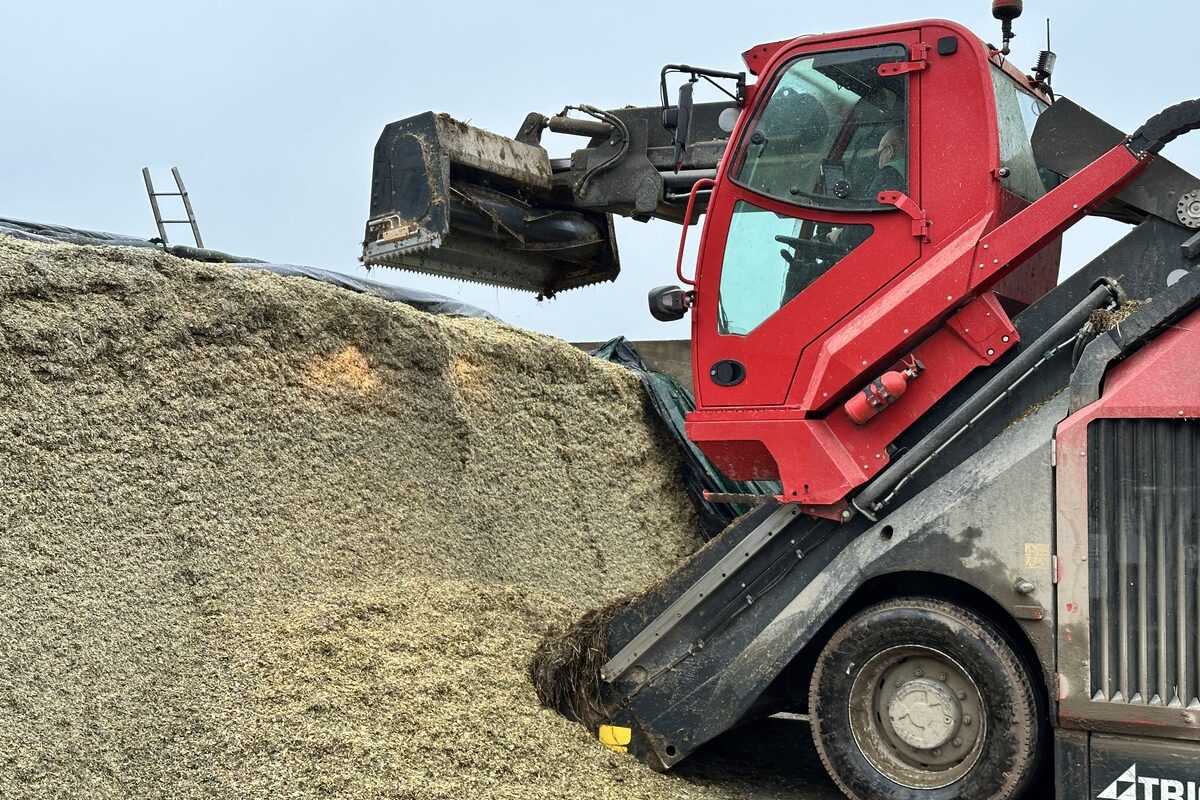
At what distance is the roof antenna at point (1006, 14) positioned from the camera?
466cm

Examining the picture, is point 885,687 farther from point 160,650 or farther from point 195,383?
point 195,383

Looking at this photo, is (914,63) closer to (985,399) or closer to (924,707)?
(985,399)

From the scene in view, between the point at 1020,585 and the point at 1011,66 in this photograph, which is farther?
the point at 1011,66

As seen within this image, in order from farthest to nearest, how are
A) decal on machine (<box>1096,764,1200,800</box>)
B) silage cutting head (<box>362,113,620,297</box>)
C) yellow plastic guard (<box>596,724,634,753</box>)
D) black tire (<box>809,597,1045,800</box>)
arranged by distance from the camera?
silage cutting head (<box>362,113,620,297</box>), yellow plastic guard (<box>596,724,634,753</box>), black tire (<box>809,597,1045,800</box>), decal on machine (<box>1096,764,1200,800</box>)

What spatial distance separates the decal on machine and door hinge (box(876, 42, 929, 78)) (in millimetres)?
Answer: 2349

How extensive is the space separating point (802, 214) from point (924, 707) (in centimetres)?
173

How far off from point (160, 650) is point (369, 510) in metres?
1.24

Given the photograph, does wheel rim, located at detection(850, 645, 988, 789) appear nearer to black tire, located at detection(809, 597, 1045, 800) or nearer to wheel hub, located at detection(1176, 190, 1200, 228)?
black tire, located at detection(809, 597, 1045, 800)

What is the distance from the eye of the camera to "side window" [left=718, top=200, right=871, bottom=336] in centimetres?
429

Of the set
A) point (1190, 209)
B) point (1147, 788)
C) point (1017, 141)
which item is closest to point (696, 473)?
point (1017, 141)

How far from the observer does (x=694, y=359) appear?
4.55 metres

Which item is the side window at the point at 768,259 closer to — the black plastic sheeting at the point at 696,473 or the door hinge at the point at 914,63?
the door hinge at the point at 914,63

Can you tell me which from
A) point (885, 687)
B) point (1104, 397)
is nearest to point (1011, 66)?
point (1104, 397)

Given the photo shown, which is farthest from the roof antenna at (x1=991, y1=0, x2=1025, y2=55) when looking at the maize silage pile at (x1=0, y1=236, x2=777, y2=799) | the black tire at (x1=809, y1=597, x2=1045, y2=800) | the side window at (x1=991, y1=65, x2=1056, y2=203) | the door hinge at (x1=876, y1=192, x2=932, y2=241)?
the maize silage pile at (x1=0, y1=236, x2=777, y2=799)
